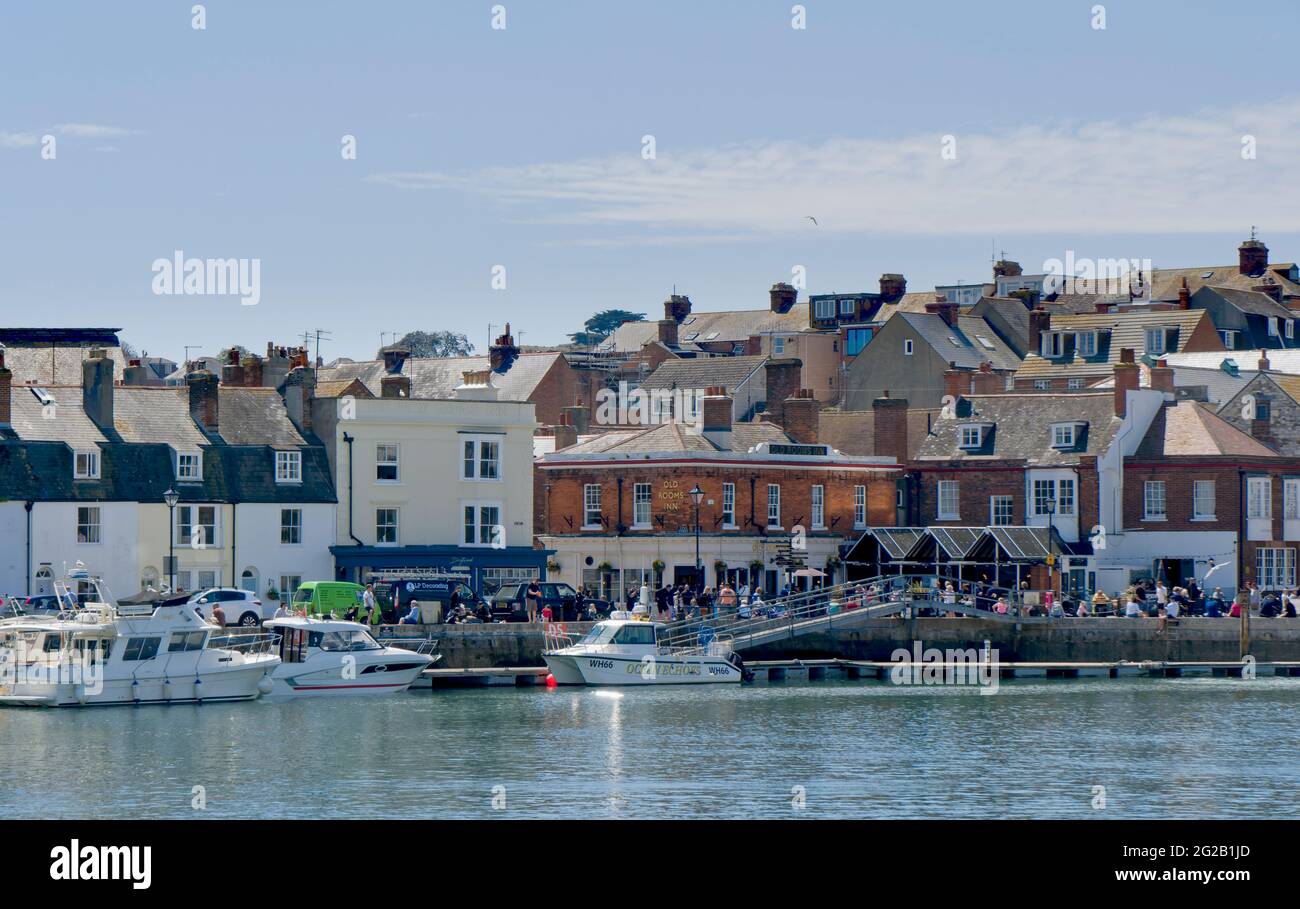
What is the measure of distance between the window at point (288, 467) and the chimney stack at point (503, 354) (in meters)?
48.0

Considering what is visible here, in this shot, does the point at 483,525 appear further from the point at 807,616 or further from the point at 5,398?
the point at 5,398

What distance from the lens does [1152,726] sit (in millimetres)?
50250

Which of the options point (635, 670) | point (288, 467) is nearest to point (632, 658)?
point (635, 670)

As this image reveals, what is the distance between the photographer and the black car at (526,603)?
6450cm

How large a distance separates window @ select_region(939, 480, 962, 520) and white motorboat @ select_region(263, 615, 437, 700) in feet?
89.1

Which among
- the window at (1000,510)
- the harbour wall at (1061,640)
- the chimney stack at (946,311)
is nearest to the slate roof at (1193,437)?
the window at (1000,510)

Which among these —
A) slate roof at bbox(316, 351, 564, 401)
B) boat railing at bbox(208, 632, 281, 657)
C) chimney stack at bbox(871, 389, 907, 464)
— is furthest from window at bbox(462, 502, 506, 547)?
slate roof at bbox(316, 351, 564, 401)

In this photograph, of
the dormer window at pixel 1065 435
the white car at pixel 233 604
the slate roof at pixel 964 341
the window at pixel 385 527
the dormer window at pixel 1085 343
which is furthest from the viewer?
the slate roof at pixel 964 341

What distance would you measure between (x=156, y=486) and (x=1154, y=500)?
35.7 meters

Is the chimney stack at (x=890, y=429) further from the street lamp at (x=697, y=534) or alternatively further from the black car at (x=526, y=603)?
the black car at (x=526, y=603)

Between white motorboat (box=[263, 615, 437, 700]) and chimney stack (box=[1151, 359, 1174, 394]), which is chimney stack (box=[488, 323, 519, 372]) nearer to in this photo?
chimney stack (box=[1151, 359, 1174, 394])

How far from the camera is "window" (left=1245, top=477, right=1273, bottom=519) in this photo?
73.1 metres
